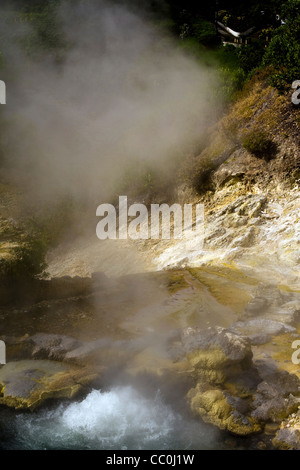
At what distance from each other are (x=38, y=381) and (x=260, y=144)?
11003 millimetres

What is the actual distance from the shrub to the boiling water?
10208 mm

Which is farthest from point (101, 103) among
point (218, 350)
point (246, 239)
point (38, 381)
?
point (218, 350)

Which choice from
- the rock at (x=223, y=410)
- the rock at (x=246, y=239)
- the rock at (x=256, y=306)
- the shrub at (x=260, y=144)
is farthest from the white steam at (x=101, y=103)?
the rock at (x=223, y=410)

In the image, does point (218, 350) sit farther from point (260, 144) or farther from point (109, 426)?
point (260, 144)

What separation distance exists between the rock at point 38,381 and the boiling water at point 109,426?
19 cm

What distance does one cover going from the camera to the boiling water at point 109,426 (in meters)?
5.23

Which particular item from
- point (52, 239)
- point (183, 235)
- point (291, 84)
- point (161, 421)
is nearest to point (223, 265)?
point (183, 235)

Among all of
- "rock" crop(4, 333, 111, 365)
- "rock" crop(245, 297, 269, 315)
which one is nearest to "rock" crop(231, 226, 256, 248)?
"rock" crop(245, 297, 269, 315)

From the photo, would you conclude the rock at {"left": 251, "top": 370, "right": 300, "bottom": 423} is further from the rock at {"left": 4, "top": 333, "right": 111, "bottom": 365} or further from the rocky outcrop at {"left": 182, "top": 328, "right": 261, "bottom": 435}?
the rock at {"left": 4, "top": 333, "right": 111, "bottom": 365}

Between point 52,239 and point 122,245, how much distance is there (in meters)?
4.21

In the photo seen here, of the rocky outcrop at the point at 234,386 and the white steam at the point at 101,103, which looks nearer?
the rocky outcrop at the point at 234,386

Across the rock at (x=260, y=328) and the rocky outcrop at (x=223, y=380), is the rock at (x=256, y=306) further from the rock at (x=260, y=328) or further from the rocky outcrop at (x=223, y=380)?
the rocky outcrop at (x=223, y=380)

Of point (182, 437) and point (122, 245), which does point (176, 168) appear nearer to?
point (122, 245)

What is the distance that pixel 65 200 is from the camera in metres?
18.7
